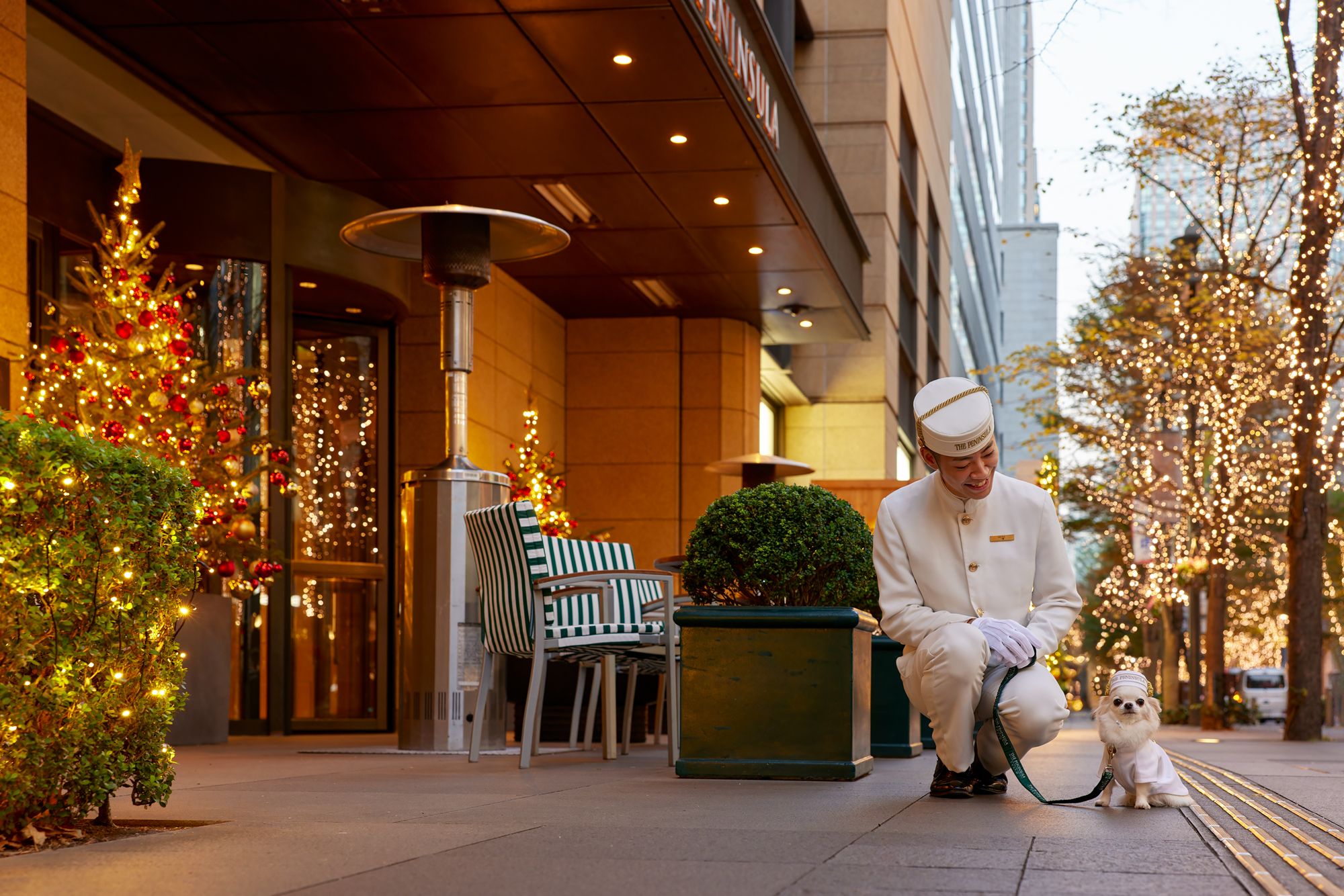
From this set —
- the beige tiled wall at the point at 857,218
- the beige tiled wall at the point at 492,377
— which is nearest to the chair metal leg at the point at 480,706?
the beige tiled wall at the point at 492,377

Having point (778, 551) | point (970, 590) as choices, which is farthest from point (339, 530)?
point (970, 590)

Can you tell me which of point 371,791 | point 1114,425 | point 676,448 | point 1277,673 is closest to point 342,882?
point 371,791

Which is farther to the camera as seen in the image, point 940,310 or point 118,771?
point 940,310

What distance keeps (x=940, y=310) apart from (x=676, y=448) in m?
16.8

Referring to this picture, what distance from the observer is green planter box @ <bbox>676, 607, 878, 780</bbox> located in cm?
618

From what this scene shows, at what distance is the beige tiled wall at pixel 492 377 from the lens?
14.7 m

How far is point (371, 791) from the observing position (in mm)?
5727

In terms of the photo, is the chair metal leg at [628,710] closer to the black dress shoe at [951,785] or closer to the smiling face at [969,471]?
the black dress shoe at [951,785]

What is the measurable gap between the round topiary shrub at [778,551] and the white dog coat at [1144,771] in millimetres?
1651

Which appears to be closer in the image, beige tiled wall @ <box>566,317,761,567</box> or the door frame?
the door frame

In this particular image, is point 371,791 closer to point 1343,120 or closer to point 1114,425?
point 1343,120

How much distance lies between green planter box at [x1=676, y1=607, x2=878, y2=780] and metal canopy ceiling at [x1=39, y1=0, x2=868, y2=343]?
14.8 feet

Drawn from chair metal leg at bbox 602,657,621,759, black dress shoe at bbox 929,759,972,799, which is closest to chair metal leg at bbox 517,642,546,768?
chair metal leg at bbox 602,657,621,759

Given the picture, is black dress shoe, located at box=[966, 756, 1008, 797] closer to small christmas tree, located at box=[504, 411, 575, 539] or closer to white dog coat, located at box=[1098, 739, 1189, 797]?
white dog coat, located at box=[1098, 739, 1189, 797]
